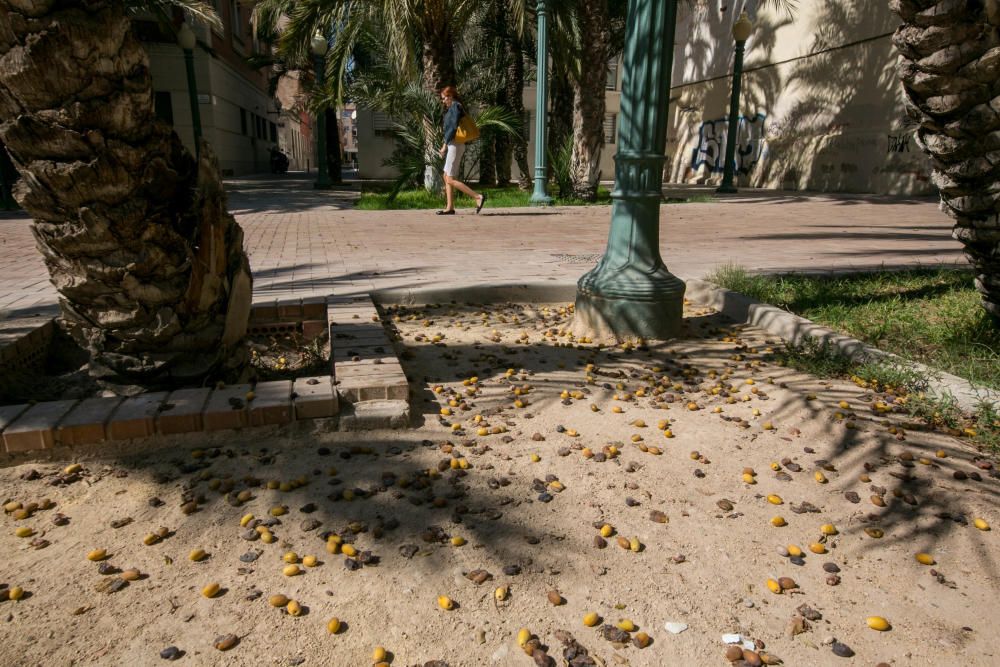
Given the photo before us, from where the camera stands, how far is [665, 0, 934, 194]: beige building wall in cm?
1617

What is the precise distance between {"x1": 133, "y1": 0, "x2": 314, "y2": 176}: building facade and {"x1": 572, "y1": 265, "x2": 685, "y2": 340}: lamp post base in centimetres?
1449

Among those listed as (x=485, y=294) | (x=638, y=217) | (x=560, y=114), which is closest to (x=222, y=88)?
(x=560, y=114)

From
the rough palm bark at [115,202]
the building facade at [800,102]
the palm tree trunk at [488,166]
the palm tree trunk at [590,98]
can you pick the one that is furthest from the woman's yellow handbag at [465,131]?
the palm tree trunk at [488,166]

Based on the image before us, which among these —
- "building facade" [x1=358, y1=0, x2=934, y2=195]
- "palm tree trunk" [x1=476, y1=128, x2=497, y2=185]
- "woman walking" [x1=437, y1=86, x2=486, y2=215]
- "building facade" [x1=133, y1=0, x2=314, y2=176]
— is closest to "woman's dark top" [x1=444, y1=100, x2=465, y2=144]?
"woman walking" [x1=437, y1=86, x2=486, y2=215]

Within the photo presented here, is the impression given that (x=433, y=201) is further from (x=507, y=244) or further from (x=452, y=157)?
(x=507, y=244)

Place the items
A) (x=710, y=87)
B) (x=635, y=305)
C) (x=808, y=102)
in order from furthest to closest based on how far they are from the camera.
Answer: (x=710, y=87), (x=808, y=102), (x=635, y=305)

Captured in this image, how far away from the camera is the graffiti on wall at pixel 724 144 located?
20.9 m

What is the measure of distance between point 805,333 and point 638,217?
1.25 m

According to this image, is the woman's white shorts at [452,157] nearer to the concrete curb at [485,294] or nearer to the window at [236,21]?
the concrete curb at [485,294]

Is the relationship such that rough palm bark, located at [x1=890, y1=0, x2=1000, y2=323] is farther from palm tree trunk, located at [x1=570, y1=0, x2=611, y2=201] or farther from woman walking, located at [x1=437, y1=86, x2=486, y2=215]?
palm tree trunk, located at [x1=570, y1=0, x2=611, y2=201]

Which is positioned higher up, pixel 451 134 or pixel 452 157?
pixel 451 134

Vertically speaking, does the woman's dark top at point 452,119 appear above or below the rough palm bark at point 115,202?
above

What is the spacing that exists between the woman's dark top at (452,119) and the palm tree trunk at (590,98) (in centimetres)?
372

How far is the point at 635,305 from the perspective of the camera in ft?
13.7
